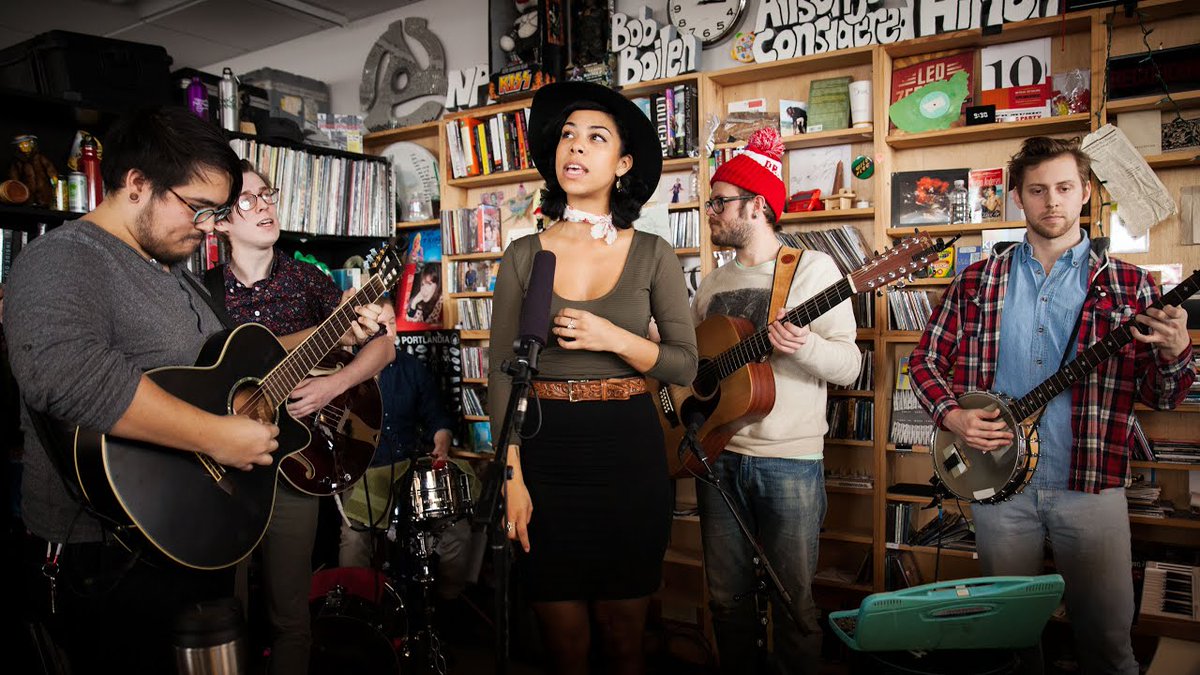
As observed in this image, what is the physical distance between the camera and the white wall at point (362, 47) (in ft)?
14.8

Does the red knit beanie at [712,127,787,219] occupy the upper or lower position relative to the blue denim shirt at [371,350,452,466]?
upper

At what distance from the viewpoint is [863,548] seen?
355cm

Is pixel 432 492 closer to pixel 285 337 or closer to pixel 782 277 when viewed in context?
pixel 285 337

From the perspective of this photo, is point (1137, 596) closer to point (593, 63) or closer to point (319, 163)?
point (593, 63)

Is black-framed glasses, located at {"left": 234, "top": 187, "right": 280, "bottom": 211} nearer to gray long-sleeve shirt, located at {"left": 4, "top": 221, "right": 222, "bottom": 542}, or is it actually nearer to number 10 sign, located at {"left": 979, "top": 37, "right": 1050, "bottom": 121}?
gray long-sleeve shirt, located at {"left": 4, "top": 221, "right": 222, "bottom": 542}

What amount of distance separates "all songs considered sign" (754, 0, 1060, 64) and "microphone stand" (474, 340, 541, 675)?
106 inches

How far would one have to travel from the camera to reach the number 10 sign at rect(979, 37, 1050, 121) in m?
3.13

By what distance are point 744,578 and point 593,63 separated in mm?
2577

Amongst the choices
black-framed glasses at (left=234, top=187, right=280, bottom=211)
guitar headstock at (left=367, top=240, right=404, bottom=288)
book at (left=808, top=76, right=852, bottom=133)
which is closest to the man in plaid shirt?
book at (left=808, top=76, right=852, bottom=133)

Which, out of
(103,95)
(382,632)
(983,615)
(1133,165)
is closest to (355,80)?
(103,95)

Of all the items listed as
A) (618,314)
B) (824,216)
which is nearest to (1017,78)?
(824,216)

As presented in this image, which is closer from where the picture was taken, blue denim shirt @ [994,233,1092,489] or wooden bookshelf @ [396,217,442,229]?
blue denim shirt @ [994,233,1092,489]

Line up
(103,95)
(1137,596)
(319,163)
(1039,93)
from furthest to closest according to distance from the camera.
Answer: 1. (319,163)
2. (103,95)
3. (1039,93)
4. (1137,596)

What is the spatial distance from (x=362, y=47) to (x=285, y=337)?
3.17 m
